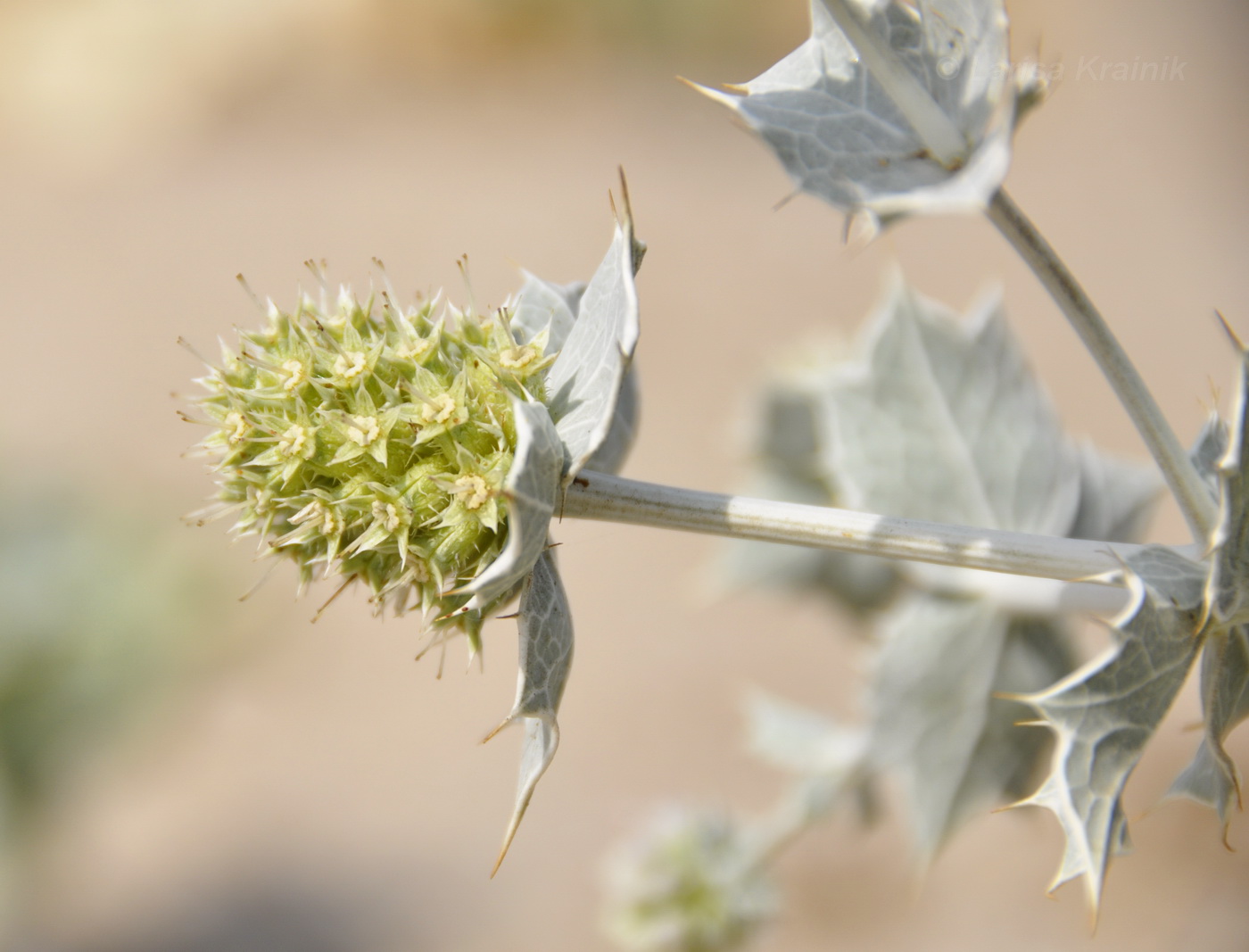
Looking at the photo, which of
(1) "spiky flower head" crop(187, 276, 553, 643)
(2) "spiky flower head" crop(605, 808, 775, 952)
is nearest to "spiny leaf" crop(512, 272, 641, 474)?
(1) "spiky flower head" crop(187, 276, 553, 643)

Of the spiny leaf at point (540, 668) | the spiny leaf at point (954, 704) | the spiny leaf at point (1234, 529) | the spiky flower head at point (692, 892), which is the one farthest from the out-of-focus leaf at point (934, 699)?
the spiny leaf at point (540, 668)

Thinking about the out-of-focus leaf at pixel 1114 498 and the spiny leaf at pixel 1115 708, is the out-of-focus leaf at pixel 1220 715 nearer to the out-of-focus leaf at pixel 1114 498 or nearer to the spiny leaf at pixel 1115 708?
the spiny leaf at pixel 1115 708

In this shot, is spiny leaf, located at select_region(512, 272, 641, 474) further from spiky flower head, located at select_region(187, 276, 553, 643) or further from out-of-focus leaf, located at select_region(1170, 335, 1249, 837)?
out-of-focus leaf, located at select_region(1170, 335, 1249, 837)

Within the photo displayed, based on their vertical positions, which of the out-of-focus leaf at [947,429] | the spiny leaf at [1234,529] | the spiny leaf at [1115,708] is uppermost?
the spiny leaf at [1234,529]

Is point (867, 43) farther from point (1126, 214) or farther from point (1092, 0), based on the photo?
point (1092, 0)

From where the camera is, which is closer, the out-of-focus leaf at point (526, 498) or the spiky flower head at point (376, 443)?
the out-of-focus leaf at point (526, 498)

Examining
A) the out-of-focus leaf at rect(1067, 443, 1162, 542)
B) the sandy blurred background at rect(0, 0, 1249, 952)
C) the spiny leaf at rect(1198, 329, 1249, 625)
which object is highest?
the spiny leaf at rect(1198, 329, 1249, 625)
